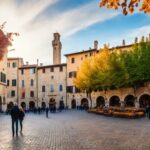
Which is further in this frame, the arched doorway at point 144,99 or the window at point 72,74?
the window at point 72,74

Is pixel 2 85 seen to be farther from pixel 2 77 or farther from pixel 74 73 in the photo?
pixel 74 73

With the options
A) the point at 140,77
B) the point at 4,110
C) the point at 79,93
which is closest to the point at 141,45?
the point at 140,77

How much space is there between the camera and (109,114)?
133 ft

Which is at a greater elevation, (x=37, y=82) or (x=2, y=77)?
(x=37, y=82)

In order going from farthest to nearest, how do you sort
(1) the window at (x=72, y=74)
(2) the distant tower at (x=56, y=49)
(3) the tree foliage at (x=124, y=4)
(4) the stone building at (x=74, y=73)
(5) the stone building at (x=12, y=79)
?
(2) the distant tower at (x=56, y=49) → (5) the stone building at (x=12, y=79) → (1) the window at (x=72, y=74) → (4) the stone building at (x=74, y=73) → (3) the tree foliage at (x=124, y=4)

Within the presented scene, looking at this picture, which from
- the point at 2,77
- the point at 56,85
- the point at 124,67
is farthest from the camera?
the point at 56,85

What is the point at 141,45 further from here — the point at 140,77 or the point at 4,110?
the point at 4,110

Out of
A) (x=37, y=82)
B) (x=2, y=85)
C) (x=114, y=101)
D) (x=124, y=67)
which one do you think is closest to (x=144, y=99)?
(x=114, y=101)

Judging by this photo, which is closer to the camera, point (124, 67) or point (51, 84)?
point (124, 67)

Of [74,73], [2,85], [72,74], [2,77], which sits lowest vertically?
[2,85]

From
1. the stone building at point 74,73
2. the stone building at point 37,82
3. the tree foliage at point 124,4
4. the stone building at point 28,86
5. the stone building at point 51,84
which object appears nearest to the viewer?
the tree foliage at point 124,4

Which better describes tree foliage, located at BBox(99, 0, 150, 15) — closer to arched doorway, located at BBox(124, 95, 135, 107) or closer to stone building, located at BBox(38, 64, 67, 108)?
arched doorway, located at BBox(124, 95, 135, 107)

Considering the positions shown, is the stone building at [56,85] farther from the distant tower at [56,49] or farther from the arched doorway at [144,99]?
the arched doorway at [144,99]

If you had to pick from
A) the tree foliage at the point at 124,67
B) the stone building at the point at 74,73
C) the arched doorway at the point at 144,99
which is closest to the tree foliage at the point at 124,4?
the tree foliage at the point at 124,67
